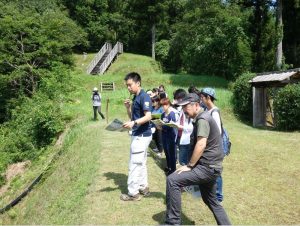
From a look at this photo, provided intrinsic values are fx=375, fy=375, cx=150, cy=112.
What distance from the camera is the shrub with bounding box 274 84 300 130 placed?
15.2 m

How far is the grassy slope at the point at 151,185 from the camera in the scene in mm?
6383

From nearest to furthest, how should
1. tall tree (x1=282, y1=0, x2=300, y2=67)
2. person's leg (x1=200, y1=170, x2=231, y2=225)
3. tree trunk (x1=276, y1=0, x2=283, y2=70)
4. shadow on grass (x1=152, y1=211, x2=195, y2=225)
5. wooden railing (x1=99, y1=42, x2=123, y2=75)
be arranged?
person's leg (x1=200, y1=170, x2=231, y2=225), shadow on grass (x1=152, y1=211, x2=195, y2=225), tree trunk (x1=276, y1=0, x2=283, y2=70), tall tree (x1=282, y1=0, x2=300, y2=67), wooden railing (x1=99, y1=42, x2=123, y2=75)

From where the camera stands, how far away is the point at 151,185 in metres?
7.52

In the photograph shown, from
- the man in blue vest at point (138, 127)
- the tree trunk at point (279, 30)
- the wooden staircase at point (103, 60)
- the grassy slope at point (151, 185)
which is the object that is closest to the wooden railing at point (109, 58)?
the wooden staircase at point (103, 60)

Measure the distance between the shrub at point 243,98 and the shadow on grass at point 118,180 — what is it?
495 inches

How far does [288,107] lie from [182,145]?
9.96 m

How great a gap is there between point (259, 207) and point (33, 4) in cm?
3871

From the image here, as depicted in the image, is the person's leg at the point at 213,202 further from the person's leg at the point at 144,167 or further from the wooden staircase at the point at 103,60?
the wooden staircase at the point at 103,60

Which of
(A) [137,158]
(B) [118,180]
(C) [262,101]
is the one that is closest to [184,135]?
(A) [137,158]

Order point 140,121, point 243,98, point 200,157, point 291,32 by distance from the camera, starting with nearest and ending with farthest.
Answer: point 200,157 → point 140,121 → point 243,98 → point 291,32

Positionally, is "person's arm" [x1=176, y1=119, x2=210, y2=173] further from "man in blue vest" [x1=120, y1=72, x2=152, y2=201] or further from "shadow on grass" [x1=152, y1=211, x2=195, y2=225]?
"shadow on grass" [x1=152, y1=211, x2=195, y2=225]

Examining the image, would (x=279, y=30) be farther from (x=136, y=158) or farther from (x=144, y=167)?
(x=136, y=158)

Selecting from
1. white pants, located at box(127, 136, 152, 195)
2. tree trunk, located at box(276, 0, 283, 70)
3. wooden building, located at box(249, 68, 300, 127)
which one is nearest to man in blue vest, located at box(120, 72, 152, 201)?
white pants, located at box(127, 136, 152, 195)

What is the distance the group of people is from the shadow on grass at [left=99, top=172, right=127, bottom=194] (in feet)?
2.28
